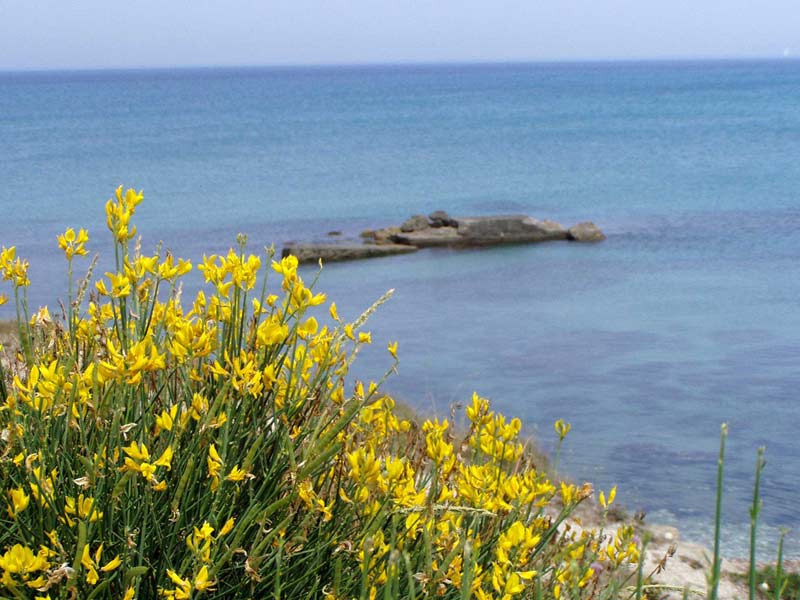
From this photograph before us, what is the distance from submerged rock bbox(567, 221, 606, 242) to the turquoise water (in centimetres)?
41

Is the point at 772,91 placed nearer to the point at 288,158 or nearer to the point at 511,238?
the point at 288,158

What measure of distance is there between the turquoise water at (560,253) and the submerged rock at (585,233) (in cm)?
41

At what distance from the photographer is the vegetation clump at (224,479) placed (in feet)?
7.52

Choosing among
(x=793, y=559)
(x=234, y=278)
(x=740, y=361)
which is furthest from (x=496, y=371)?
(x=234, y=278)

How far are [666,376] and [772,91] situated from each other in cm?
9480

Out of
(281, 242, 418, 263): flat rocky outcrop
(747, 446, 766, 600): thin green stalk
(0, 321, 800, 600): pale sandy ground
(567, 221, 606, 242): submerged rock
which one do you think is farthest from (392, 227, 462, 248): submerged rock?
(747, 446, 766, 600): thin green stalk

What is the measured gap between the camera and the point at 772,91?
99.6 m

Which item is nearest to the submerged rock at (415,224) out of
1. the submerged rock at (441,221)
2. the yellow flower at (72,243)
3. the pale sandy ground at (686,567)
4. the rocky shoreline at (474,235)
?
the rocky shoreline at (474,235)

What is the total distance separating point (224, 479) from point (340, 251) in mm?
20558

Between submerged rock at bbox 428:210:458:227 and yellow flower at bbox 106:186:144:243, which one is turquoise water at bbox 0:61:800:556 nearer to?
submerged rock at bbox 428:210:458:227

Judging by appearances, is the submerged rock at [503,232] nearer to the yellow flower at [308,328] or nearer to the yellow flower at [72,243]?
the yellow flower at [72,243]

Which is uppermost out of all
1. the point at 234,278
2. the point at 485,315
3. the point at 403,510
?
the point at 234,278

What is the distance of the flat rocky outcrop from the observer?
22.4 meters

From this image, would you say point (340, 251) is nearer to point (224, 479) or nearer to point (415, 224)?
point (415, 224)
